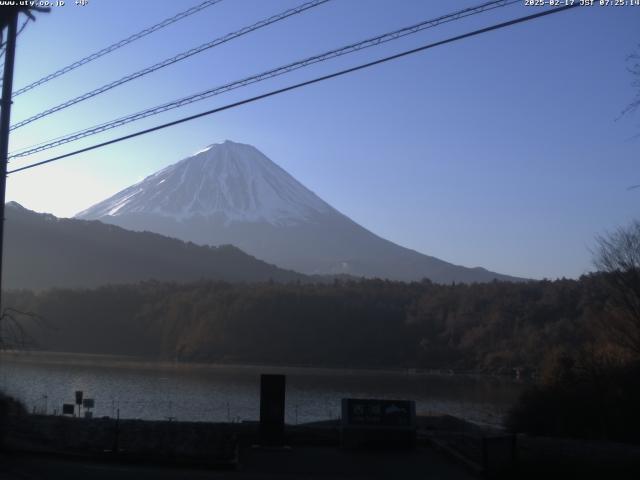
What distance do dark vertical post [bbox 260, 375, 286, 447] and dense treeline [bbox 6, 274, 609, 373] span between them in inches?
2235

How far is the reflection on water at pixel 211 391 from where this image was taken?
34.8 m

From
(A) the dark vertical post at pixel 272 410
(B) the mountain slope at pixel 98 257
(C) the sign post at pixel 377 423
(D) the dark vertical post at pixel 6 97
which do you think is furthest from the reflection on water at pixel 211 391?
(B) the mountain slope at pixel 98 257

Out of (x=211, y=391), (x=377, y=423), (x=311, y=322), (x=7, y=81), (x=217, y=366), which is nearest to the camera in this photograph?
(x=7, y=81)

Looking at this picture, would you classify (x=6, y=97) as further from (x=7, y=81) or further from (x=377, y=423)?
(x=377, y=423)

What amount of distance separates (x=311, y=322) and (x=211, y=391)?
145 feet

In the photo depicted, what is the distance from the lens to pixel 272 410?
1798 cm

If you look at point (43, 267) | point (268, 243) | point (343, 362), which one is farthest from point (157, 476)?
point (268, 243)

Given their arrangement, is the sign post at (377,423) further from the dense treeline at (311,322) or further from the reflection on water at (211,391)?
the dense treeline at (311,322)

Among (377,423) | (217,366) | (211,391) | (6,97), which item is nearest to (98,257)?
(217,366)

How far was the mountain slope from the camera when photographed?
119m

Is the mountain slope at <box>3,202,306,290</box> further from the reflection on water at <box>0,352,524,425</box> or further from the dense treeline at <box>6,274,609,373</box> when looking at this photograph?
the reflection on water at <box>0,352,524,425</box>

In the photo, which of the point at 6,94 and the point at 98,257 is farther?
the point at 98,257

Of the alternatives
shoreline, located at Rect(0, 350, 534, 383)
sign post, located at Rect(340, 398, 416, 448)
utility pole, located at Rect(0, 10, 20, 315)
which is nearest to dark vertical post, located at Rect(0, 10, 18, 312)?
utility pole, located at Rect(0, 10, 20, 315)

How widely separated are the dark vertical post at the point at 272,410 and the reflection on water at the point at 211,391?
1312 centimetres
